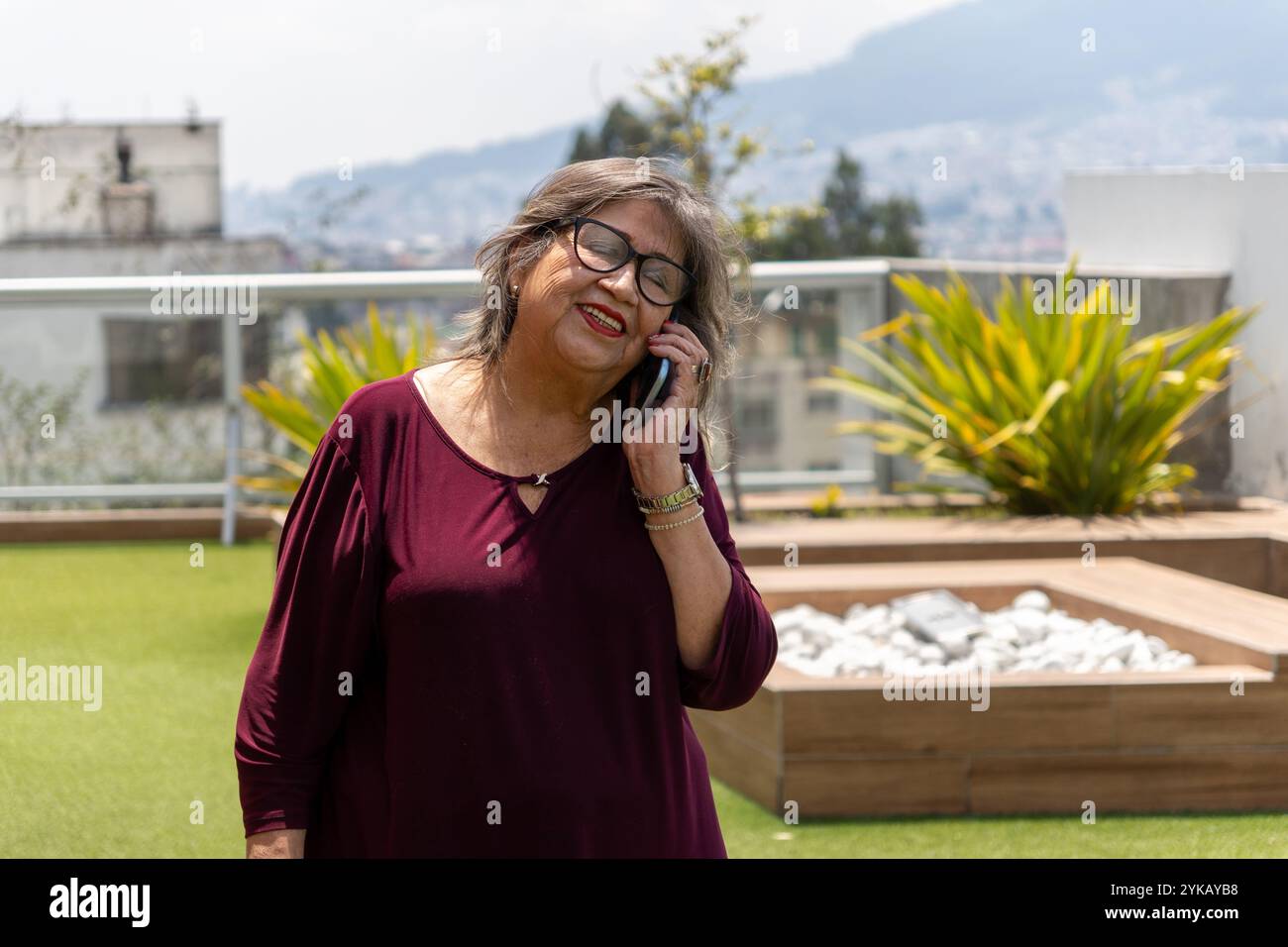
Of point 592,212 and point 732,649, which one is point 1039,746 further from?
point 592,212

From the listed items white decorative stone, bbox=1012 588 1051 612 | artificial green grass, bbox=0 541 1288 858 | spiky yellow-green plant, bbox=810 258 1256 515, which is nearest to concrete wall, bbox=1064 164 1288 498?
spiky yellow-green plant, bbox=810 258 1256 515

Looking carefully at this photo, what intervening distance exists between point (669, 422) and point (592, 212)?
26 cm

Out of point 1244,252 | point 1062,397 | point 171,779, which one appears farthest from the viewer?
point 1244,252

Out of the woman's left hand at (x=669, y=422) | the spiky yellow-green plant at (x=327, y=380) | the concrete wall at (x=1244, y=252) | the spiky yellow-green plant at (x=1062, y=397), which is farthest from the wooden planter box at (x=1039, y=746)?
the concrete wall at (x=1244, y=252)

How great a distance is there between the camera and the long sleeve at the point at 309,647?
1835 millimetres

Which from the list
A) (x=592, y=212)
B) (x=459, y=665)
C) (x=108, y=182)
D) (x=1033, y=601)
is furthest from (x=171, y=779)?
(x=108, y=182)

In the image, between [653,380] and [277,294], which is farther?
[277,294]

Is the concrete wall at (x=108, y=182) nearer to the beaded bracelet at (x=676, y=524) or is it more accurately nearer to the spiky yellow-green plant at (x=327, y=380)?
the spiky yellow-green plant at (x=327, y=380)

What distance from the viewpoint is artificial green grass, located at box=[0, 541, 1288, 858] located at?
3.79 meters

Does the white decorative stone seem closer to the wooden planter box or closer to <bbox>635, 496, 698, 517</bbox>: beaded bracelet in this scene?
the wooden planter box

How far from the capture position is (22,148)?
1251 centimetres

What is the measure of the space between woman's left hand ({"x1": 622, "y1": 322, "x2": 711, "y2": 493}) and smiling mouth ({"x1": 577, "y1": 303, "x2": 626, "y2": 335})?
53 mm

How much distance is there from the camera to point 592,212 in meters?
1.90

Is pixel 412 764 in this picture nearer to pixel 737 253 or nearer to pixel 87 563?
pixel 737 253
